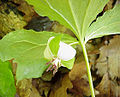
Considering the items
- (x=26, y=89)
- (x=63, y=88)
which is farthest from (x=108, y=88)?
(x=26, y=89)

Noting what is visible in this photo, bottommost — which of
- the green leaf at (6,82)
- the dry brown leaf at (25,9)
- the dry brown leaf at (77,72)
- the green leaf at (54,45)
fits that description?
the dry brown leaf at (77,72)

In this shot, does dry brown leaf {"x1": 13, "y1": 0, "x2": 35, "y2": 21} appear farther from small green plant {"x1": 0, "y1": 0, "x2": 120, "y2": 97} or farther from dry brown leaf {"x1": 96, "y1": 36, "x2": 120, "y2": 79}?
dry brown leaf {"x1": 96, "y1": 36, "x2": 120, "y2": 79}

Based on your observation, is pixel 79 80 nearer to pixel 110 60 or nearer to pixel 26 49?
pixel 110 60

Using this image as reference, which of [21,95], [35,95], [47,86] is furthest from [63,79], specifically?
[21,95]

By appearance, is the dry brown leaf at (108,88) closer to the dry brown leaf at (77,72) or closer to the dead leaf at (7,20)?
the dry brown leaf at (77,72)

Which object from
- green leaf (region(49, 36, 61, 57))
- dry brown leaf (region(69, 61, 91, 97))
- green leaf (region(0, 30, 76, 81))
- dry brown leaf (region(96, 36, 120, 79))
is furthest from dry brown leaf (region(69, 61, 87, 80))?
green leaf (region(49, 36, 61, 57))

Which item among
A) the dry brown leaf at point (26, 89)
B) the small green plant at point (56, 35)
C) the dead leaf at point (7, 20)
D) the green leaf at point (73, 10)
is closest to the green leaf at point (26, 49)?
the small green plant at point (56, 35)

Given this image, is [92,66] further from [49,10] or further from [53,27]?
[49,10]
